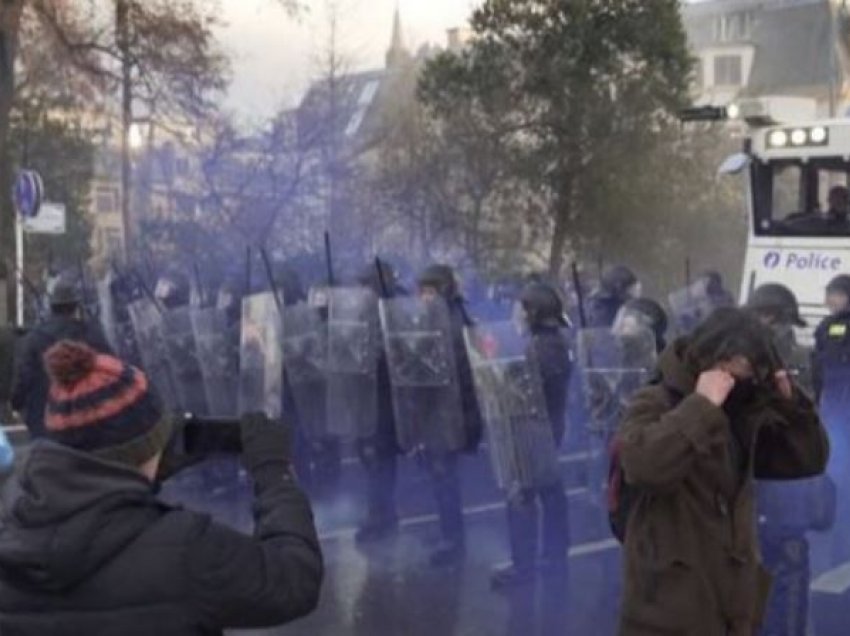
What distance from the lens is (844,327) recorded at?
803 cm

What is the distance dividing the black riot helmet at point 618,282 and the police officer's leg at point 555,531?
222cm

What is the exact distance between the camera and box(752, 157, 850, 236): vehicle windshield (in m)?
11.2

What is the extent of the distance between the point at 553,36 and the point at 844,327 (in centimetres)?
1550

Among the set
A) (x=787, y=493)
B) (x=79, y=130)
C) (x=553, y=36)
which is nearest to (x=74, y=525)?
(x=787, y=493)

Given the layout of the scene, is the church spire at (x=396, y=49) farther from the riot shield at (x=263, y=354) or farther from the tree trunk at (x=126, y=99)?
the riot shield at (x=263, y=354)

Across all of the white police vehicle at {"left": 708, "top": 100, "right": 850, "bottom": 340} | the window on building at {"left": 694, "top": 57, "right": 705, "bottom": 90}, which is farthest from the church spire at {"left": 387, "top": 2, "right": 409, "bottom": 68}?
the white police vehicle at {"left": 708, "top": 100, "right": 850, "bottom": 340}

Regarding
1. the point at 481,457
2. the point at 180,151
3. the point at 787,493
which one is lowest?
the point at 481,457

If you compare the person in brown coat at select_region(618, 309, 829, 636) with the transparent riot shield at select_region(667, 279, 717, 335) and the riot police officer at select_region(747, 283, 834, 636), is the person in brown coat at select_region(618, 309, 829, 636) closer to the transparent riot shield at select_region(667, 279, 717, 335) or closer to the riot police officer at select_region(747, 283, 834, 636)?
the riot police officer at select_region(747, 283, 834, 636)

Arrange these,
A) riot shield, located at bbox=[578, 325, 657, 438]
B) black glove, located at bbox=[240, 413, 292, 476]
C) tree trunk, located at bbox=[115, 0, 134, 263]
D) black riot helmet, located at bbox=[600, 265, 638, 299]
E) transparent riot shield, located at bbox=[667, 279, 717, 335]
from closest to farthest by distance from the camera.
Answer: black glove, located at bbox=[240, 413, 292, 476] < riot shield, located at bbox=[578, 325, 657, 438] < black riot helmet, located at bbox=[600, 265, 638, 299] < transparent riot shield, located at bbox=[667, 279, 717, 335] < tree trunk, located at bbox=[115, 0, 134, 263]

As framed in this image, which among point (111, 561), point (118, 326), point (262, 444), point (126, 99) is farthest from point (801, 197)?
point (126, 99)

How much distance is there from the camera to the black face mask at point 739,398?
3.60 m

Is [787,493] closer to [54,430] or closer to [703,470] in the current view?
[703,470]

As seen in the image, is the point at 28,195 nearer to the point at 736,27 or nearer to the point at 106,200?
the point at 106,200

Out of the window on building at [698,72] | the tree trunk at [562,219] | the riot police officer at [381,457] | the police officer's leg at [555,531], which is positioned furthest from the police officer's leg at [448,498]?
the window on building at [698,72]
